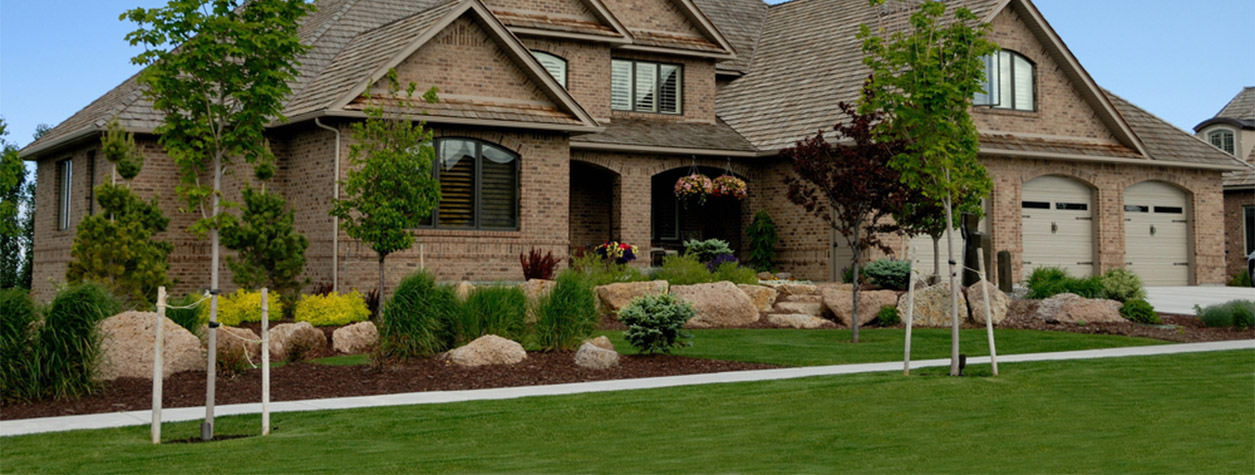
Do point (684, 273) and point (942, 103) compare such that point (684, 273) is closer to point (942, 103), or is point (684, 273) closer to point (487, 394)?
point (942, 103)

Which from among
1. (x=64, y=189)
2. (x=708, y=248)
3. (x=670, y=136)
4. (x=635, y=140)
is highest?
(x=670, y=136)

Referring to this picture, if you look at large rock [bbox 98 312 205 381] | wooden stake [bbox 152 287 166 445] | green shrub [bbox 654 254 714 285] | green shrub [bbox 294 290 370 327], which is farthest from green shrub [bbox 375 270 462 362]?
green shrub [bbox 654 254 714 285]

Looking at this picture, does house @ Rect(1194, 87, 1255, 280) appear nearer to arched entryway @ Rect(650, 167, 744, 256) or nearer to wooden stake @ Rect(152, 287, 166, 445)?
arched entryway @ Rect(650, 167, 744, 256)

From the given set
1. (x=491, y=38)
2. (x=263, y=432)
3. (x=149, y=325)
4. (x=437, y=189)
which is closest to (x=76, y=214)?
(x=491, y=38)

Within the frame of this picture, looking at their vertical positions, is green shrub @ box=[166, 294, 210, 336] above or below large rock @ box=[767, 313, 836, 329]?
above

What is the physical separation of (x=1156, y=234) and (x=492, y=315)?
2221 centimetres

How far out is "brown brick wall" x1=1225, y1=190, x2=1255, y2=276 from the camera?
119ft

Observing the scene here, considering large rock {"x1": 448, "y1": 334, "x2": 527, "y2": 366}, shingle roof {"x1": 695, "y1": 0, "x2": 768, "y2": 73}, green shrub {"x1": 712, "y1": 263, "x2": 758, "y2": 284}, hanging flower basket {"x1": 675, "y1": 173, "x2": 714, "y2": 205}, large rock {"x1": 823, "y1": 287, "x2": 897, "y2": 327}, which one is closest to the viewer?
large rock {"x1": 448, "y1": 334, "x2": 527, "y2": 366}

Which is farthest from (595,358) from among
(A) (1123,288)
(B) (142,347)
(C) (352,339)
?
(A) (1123,288)

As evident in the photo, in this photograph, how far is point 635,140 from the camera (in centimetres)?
2720

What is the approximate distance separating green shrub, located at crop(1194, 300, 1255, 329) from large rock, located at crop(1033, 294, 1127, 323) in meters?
1.32

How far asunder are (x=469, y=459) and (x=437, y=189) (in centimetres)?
1007

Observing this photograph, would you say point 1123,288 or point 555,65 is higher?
point 555,65

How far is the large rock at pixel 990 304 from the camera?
20391mm
